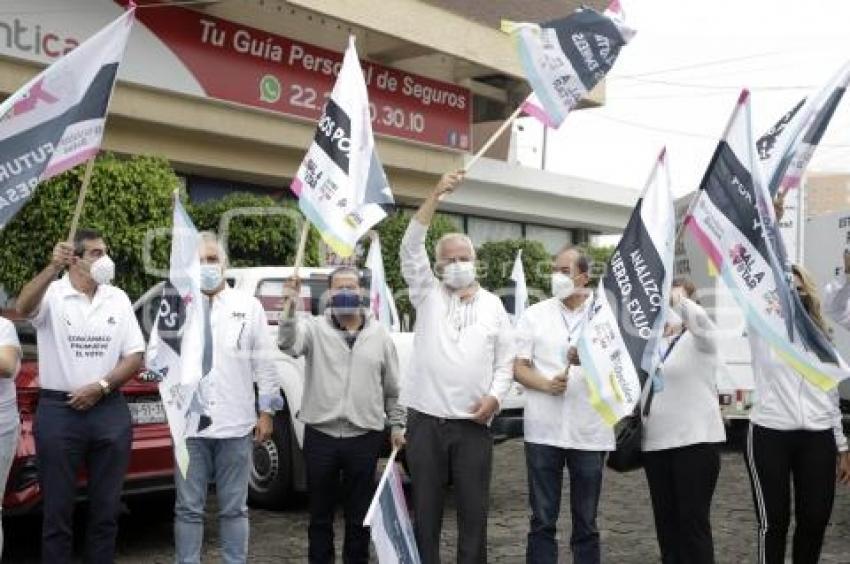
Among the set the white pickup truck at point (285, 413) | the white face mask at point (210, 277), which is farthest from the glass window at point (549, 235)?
the white face mask at point (210, 277)

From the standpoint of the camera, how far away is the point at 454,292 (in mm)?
5246

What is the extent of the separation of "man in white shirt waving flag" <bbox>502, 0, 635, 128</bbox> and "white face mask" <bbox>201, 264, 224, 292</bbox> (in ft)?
7.16

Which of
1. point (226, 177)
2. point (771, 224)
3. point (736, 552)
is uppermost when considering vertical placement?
point (226, 177)

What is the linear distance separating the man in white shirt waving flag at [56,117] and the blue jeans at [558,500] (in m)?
2.90

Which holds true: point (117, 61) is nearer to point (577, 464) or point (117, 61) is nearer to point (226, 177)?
point (577, 464)

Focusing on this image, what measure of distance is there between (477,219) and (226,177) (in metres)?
9.63

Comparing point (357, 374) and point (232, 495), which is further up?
point (357, 374)

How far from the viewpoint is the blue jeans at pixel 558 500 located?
5102mm

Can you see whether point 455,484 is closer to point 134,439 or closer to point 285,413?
point 134,439

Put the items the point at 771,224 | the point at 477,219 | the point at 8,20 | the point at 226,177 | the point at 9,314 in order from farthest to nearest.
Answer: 1. the point at 477,219
2. the point at 226,177
3. the point at 8,20
4. the point at 9,314
5. the point at 771,224

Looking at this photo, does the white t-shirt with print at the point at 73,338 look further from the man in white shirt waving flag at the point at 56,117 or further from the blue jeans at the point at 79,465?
the man in white shirt waving flag at the point at 56,117

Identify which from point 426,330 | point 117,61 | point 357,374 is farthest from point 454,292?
point 117,61

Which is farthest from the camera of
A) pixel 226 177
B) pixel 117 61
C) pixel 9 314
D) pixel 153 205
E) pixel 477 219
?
pixel 477 219

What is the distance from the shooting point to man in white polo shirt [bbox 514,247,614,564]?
16.7 feet
